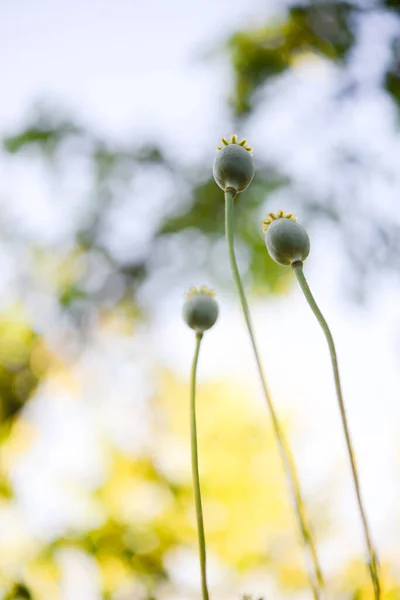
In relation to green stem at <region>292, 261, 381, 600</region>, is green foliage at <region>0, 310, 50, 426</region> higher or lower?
higher

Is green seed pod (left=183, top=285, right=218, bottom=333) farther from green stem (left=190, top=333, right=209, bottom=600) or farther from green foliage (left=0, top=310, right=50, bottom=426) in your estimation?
green foliage (left=0, top=310, right=50, bottom=426)

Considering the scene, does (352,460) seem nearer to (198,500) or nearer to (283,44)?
(198,500)

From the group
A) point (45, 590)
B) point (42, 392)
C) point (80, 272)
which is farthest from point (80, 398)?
point (45, 590)

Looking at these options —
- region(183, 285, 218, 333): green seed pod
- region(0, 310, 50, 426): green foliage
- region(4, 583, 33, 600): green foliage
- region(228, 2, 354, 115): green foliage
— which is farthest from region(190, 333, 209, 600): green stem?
region(228, 2, 354, 115): green foliage

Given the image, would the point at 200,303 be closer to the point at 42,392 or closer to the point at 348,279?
the point at 348,279

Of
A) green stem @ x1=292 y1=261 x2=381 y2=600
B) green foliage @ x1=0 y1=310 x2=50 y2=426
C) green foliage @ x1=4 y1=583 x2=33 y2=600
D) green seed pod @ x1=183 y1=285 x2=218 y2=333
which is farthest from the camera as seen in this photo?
green foliage @ x1=0 y1=310 x2=50 y2=426

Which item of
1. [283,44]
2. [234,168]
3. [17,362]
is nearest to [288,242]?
[234,168]
